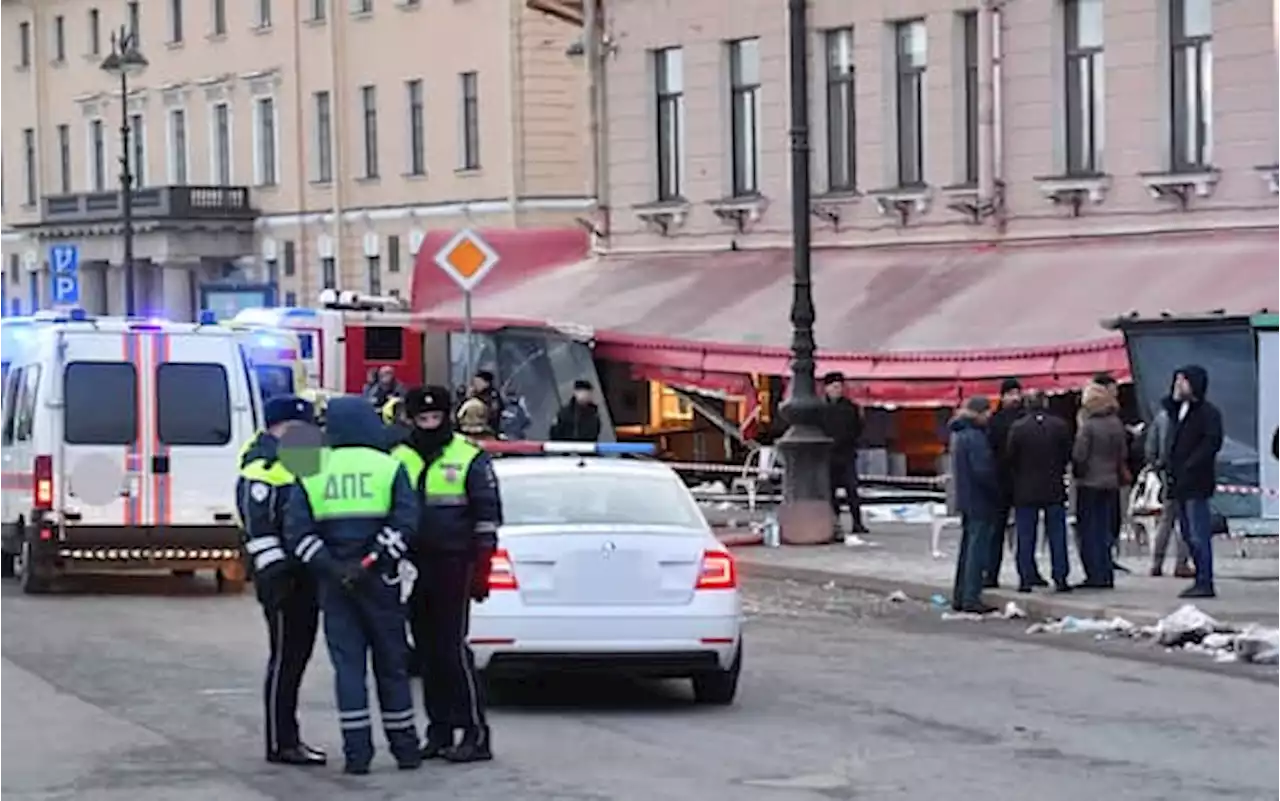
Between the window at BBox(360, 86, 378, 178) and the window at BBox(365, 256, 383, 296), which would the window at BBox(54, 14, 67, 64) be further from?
the window at BBox(365, 256, 383, 296)

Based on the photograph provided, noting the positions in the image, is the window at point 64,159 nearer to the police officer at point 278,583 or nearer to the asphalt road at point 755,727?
the asphalt road at point 755,727

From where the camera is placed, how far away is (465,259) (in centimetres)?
2762

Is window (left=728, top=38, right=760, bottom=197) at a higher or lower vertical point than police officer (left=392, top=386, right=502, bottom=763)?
higher

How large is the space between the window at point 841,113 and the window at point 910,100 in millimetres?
757

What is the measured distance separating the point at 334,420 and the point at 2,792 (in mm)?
2168

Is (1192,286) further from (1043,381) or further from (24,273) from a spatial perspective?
(24,273)

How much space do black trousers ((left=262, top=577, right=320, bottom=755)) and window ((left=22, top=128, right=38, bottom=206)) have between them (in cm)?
6118

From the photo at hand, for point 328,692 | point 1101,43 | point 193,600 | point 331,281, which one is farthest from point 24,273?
point 328,692

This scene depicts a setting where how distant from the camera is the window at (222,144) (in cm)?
6391

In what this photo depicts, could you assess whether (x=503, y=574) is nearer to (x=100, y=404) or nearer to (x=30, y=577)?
(x=100, y=404)

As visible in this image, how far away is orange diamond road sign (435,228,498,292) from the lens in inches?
1080

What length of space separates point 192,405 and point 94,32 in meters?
46.6

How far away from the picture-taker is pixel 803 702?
1639 cm

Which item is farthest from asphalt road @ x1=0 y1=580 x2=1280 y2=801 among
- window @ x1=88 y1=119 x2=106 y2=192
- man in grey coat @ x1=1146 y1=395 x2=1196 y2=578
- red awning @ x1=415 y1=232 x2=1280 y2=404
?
window @ x1=88 y1=119 x2=106 y2=192
